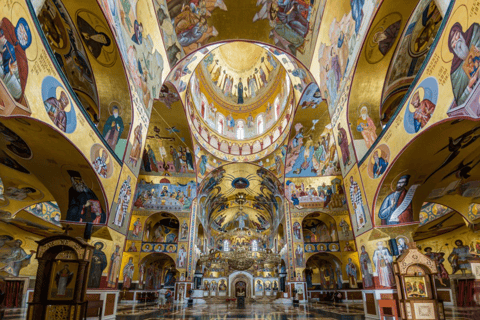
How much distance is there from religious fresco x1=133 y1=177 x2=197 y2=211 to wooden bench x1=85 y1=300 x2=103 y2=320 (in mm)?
10977

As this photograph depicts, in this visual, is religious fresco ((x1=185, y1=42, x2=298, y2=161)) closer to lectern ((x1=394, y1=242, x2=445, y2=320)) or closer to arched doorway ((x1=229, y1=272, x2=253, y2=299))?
lectern ((x1=394, y1=242, x2=445, y2=320))

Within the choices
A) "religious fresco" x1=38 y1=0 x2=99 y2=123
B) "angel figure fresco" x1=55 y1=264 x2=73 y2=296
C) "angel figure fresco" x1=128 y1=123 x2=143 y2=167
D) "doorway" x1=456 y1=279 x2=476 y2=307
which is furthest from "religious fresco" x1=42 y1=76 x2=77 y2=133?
"doorway" x1=456 y1=279 x2=476 y2=307

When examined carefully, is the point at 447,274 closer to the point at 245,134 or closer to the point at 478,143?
the point at 478,143

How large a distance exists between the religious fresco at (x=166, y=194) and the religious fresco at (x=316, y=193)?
292 inches

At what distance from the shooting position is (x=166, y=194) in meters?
19.7

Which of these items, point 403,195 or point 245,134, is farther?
point 245,134

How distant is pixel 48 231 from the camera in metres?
16.1

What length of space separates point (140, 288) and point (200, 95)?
1523cm

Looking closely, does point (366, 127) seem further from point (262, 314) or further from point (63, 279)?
point (63, 279)

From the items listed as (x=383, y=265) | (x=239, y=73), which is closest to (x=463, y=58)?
(x=383, y=265)

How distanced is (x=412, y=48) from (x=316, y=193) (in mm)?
11956

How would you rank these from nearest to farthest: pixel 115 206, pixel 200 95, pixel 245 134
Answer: pixel 115 206 < pixel 200 95 < pixel 245 134

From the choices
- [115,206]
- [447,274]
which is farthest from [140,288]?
[447,274]

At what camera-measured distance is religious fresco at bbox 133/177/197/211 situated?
63.3 ft
